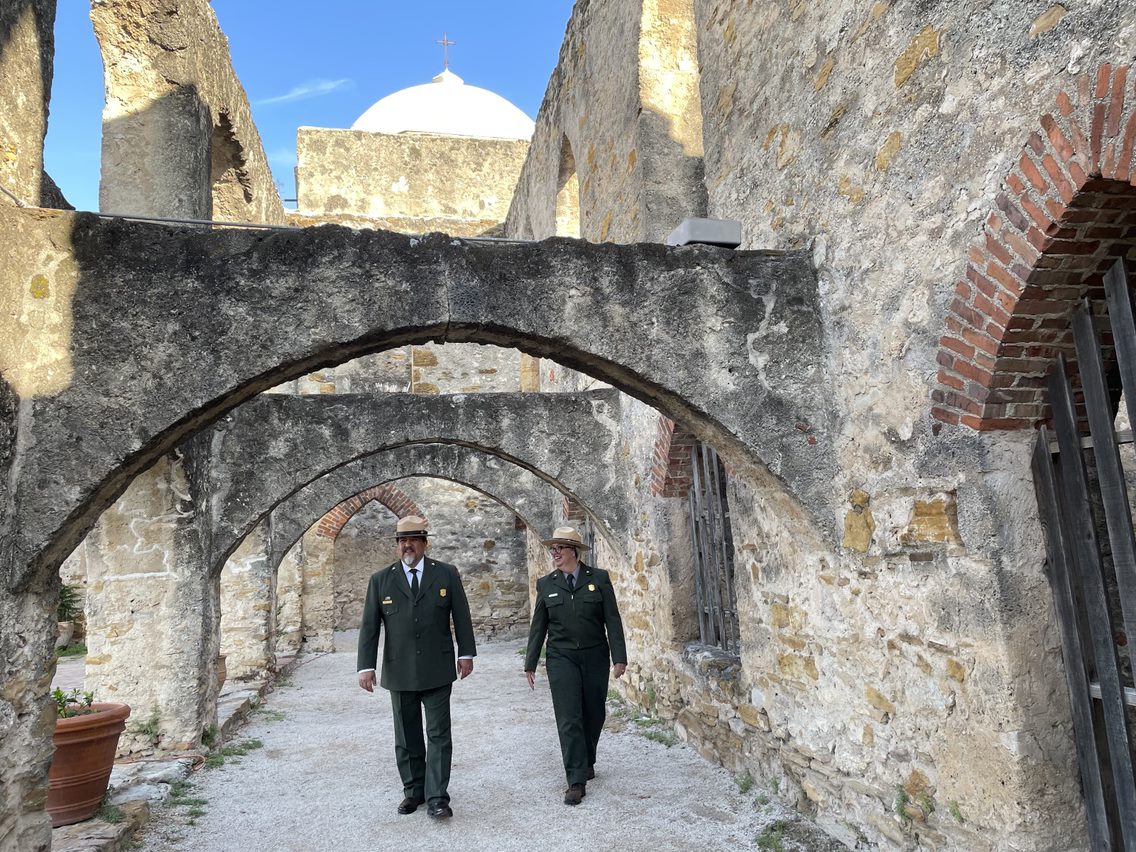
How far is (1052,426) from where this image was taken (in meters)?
2.77

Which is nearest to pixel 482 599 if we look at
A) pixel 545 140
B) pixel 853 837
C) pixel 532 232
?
pixel 532 232

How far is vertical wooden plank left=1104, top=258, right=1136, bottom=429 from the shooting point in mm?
2393

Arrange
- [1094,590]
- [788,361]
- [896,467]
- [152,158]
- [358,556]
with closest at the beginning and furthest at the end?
1. [1094,590]
2. [896,467]
3. [788,361]
4. [152,158]
5. [358,556]

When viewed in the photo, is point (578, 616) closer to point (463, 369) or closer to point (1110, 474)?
point (1110, 474)

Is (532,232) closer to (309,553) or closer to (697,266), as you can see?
(309,553)

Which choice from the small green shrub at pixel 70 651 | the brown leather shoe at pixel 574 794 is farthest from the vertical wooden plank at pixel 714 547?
the small green shrub at pixel 70 651

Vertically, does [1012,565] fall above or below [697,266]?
below

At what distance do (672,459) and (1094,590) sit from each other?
3.21m

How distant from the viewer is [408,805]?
431 cm

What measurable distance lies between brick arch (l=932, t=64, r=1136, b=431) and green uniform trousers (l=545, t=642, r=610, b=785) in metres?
2.46

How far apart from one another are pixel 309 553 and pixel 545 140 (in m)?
6.59

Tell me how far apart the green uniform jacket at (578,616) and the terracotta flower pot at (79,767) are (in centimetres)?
218

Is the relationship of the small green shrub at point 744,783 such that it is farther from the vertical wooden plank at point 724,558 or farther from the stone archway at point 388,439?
the stone archway at point 388,439

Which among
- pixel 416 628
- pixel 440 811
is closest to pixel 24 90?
pixel 416 628
